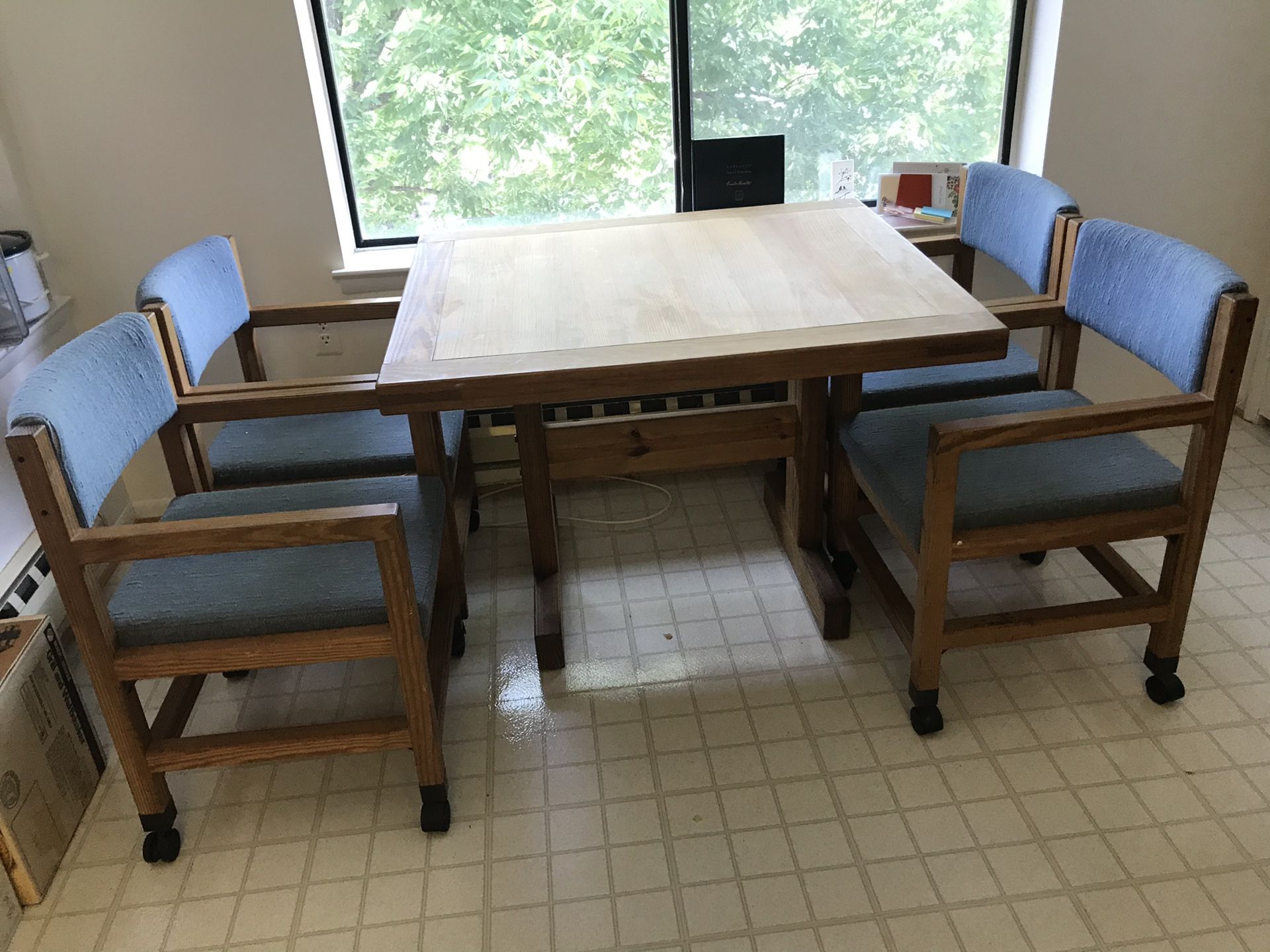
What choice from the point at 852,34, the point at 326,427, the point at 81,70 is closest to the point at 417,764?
the point at 326,427

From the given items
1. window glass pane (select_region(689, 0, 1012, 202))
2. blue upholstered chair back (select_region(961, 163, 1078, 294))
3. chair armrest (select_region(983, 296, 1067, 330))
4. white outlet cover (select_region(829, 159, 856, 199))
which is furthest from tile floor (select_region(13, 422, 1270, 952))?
window glass pane (select_region(689, 0, 1012, 202))

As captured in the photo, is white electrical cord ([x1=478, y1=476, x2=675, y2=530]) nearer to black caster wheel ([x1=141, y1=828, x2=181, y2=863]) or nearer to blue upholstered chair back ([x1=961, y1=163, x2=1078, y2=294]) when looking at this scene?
blue upholstered chair back ([x1=961, y1=163, x2=1078, y2=294])

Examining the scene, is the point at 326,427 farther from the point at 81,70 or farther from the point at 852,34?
the point at 852,34

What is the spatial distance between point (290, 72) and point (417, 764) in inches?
62.2

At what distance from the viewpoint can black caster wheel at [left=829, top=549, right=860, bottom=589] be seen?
220 cm

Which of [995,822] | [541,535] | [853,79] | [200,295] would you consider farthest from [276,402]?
[853,79]

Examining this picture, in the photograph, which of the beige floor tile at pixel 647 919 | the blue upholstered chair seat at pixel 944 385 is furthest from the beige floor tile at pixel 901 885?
the blue upholstered chair seat at pixel 944 385

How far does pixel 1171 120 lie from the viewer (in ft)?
8.03

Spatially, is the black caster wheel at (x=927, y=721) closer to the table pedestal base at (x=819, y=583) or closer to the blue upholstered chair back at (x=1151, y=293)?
the table pedestal base at (x=819, y=583)

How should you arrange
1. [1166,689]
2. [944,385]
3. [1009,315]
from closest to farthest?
[1166,689] → [1009,315] → [944,385]

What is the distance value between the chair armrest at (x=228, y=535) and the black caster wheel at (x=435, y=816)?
0.53 m

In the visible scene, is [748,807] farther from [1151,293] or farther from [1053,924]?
[1151,293]

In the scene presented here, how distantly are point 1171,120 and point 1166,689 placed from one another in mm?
1489

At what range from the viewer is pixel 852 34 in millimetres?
2463
